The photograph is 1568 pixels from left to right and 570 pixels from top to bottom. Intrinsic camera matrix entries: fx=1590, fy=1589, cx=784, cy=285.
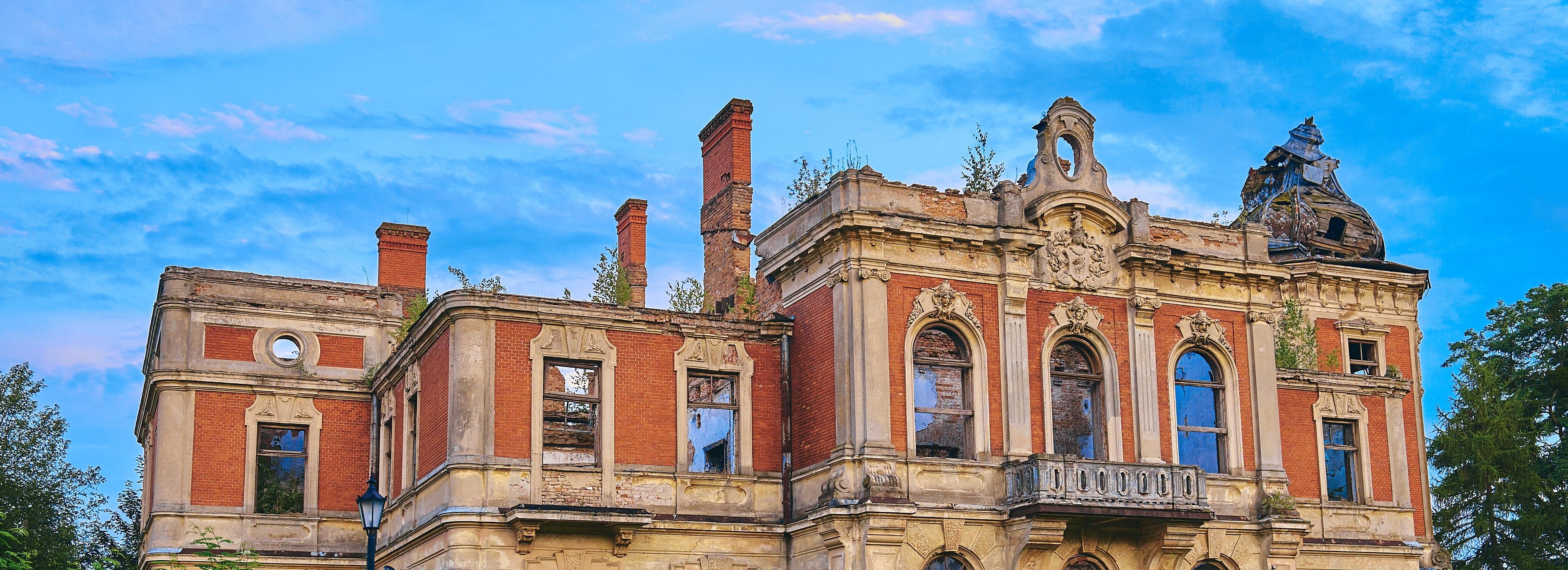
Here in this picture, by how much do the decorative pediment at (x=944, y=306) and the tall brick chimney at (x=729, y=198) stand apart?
289 inches

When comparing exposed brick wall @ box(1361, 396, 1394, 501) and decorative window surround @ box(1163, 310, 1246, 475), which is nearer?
decorative window surround @ box(1163, 310, 1246, 475)

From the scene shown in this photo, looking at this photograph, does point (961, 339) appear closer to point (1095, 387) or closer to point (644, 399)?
point (1095, 387)

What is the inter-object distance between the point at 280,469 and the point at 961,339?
13.0 m

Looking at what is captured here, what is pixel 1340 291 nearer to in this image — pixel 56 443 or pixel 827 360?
pixel 827 360

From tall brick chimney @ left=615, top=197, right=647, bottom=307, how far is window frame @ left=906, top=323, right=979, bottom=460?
39.8ft

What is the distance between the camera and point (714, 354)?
24859 millimetres

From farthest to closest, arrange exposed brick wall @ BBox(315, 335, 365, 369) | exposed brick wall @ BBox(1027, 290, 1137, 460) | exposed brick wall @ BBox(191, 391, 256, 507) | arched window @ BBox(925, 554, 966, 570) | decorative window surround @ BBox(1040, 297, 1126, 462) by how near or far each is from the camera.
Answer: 1. exposed brick wall @ BBox(315, 335, 365, 369)
2. exposed brick wall @ BBox(191, 391, 256, 507)
3. decorative window surround @ BBox(1040, 297, 1126, 462)
4. exposed brick wall @ BBox(1027, 290, 1137, 460)
5. arched window @ BBox(925, 554, 966, 570)

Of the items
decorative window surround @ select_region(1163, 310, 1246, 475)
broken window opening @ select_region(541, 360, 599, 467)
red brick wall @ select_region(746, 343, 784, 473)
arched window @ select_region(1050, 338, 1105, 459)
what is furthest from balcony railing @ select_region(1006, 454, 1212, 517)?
broken window opening @ select_region(541, 360, 599, 467)

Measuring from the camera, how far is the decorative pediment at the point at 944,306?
78.7 feet

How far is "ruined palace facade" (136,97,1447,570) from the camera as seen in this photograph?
23.1 m

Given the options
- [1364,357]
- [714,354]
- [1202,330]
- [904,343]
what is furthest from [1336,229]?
[714,354]

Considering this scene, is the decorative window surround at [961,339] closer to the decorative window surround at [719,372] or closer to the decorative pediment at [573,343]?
the decorative window surround at [719,372]

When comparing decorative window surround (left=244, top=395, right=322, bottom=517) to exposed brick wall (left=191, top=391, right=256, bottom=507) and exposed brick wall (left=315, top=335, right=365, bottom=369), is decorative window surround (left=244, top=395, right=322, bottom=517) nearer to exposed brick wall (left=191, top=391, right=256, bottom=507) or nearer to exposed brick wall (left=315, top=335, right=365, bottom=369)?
exposed brick wall (left=191, top=391, right=256, bottom=507)

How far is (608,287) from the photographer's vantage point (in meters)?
34.6
